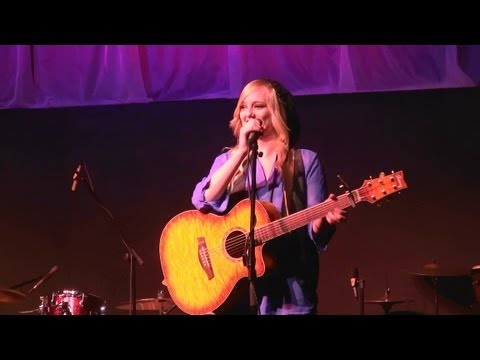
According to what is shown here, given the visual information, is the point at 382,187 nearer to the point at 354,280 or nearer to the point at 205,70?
the point at 354,280

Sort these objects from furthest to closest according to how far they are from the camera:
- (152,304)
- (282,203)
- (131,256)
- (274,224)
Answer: (152,304) → (131,256) → (282,203) → (274,224)

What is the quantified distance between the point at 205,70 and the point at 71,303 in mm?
1869

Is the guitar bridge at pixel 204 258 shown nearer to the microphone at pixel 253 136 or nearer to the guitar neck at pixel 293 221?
the guitar neck at pixel 293 221

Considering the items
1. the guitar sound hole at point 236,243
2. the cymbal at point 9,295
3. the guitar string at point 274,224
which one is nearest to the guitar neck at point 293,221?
the guitar string at point 274,224

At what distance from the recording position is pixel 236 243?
A: 16.1 feet

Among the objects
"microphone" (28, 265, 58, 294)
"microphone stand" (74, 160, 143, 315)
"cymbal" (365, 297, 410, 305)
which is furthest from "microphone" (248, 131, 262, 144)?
"microphone" (28, 265, 58, 294)

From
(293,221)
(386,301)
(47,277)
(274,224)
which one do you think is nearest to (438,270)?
(386,301)

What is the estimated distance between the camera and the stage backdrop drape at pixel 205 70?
5.23 meters

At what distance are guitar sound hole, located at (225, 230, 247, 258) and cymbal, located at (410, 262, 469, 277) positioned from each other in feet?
3.97
